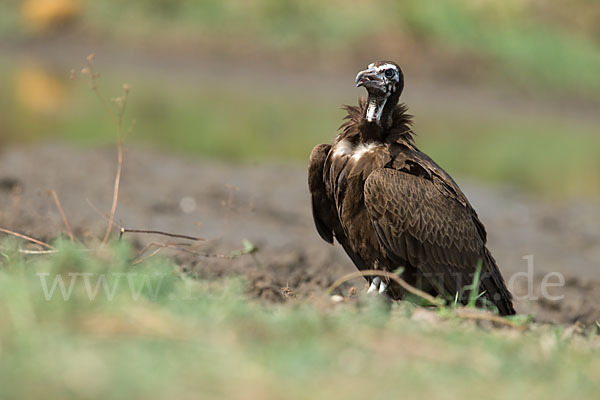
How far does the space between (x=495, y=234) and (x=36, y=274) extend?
A: 750 cm

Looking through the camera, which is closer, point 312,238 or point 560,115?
point 312,238

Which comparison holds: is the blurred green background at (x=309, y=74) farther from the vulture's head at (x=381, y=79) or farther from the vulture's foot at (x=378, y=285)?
the vulture's foot at (x=378, y=285)

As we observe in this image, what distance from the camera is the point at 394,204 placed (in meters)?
5.36

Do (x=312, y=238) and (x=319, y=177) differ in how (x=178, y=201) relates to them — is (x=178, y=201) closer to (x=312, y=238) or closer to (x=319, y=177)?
(x=312, y=238)

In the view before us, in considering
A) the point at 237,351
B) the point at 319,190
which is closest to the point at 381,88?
the point at 319,190

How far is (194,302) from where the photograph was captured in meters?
3.68

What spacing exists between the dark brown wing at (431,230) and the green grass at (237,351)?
1619mm

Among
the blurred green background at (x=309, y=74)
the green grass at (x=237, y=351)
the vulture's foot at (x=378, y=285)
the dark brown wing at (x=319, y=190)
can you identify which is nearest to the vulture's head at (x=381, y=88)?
the dark brown wing at (x=319, y=190)

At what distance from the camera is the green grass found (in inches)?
104

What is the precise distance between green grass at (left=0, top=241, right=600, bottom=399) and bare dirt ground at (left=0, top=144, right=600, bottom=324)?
1791 millimetres

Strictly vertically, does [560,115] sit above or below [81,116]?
above

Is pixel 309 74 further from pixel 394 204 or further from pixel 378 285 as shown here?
pixel 394 204

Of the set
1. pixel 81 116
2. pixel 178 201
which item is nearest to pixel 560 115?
pixel 81 116

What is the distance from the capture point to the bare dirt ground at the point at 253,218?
7254 millimetres
